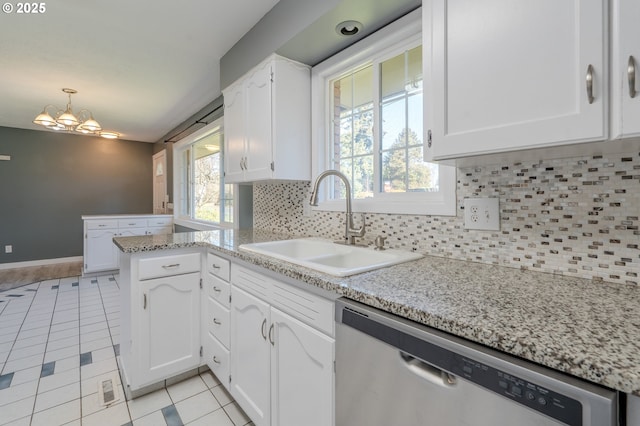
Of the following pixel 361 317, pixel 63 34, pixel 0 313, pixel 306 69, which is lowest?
pixel 0 313

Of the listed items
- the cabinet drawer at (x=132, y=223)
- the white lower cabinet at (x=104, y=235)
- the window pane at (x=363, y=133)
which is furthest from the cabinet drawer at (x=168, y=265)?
the cabinet drawer at (x=132, y=223)

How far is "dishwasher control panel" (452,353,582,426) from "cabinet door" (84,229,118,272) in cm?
518

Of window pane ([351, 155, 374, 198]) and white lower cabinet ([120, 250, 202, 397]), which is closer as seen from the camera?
white lower cabinet ([120, 250, 202, 397])

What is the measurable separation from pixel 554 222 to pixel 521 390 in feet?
2.34

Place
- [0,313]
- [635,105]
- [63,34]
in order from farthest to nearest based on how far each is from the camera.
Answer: [0,313], [63,34], [635,105]

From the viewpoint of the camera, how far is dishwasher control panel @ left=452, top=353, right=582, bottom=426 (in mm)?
482

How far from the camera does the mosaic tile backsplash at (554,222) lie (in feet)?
2.90

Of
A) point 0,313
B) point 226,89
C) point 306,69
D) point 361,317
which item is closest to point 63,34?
point 226,89

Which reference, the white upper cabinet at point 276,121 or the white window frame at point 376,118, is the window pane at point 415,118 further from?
the white upper cabinet at point 276,121

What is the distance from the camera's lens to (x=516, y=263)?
1096 millimetres

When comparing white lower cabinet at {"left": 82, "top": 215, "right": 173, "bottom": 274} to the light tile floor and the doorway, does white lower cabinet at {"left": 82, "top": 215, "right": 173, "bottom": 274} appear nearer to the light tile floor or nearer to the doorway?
the doorway

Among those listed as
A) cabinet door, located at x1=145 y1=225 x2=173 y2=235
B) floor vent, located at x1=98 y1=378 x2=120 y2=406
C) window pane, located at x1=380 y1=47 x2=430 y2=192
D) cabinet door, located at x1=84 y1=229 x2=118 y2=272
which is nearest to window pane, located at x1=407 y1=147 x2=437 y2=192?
window pane, located at x1=380 y1=47 x2=430 y2=192

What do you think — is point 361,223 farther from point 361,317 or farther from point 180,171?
point 180,171

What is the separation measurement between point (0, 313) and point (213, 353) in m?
2.74
